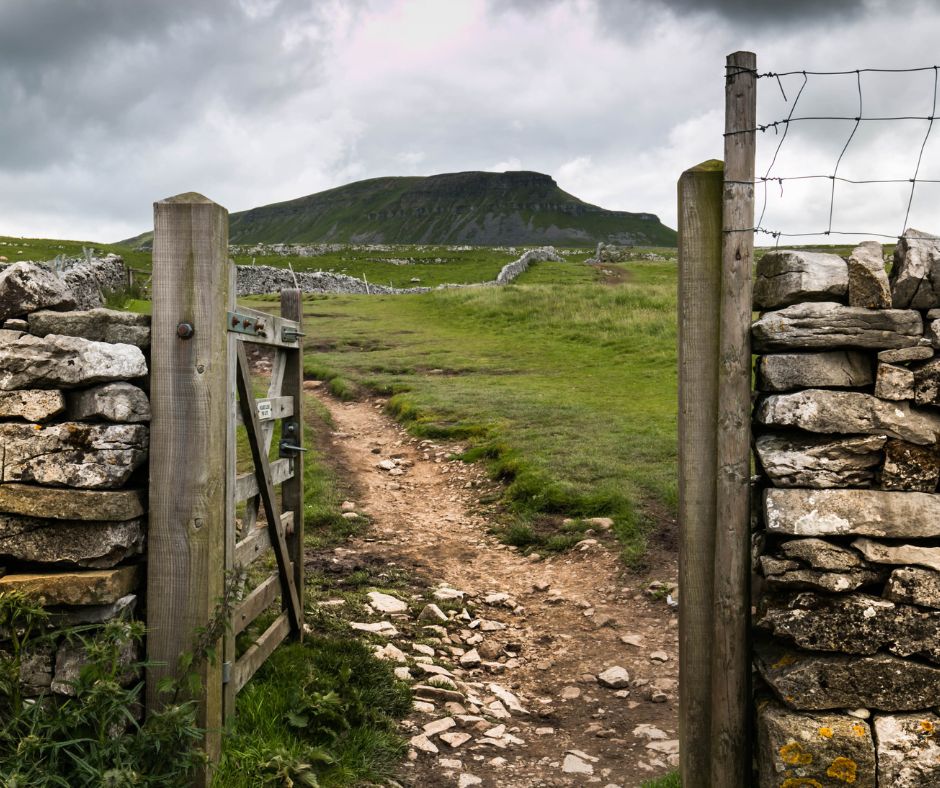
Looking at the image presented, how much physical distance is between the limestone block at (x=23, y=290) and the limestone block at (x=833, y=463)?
4.05m

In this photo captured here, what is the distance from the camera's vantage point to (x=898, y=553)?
12.8 ft

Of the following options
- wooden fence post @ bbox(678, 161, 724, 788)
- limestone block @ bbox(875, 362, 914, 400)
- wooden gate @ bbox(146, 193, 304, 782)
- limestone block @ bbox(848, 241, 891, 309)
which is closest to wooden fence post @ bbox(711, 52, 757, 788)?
wooden fence post @ bbox(678, 161, 724, 788)

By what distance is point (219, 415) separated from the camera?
4262mm

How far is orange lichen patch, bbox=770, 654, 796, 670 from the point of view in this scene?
400 cm

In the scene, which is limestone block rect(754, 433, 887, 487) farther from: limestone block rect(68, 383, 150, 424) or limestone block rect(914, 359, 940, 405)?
limestone block rect(68, 383, 150, 424)

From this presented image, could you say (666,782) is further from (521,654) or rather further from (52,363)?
(52,363)

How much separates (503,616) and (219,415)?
452 centimetres

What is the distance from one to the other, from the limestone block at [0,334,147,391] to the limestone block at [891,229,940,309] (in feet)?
13.9

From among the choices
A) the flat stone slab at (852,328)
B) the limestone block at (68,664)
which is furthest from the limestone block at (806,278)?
the limestone block at (68,664)

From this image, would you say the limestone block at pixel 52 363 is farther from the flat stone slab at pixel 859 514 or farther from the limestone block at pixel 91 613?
the flat stone slab at pixel 859 514

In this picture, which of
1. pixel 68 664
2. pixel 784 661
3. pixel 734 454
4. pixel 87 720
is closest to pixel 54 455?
pixel 68 664

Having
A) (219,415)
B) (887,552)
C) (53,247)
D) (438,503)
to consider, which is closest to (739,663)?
(887,552)

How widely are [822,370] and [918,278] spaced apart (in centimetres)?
70

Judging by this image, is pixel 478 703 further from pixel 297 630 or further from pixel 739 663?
pixel 739 663
